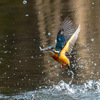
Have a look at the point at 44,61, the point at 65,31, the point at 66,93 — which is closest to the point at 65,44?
the point at 65,31

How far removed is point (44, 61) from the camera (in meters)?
6.95

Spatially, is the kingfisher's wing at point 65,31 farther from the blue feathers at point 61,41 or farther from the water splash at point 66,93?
the water splash at point 66,93

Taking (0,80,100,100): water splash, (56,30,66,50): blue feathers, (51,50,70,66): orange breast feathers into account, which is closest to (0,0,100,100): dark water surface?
(0,80,100,100): water splash

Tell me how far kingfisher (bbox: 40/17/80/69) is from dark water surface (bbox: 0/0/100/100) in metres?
0.63

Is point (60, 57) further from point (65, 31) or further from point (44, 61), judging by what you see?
point (44, 61)

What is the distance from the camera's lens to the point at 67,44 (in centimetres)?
480

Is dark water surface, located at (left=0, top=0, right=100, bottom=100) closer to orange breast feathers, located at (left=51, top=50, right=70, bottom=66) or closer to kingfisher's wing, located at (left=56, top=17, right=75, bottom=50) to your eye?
orange breast feathers, located at (left=51, top=50, right=70, bottom=66)

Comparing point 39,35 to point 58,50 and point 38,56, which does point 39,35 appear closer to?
point 38,56

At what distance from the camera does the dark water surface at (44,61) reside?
17.6ft

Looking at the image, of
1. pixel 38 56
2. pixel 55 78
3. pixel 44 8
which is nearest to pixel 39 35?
pixel 38 56

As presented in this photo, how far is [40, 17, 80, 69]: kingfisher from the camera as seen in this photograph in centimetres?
468

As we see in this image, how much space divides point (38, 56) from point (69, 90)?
2.15 meters

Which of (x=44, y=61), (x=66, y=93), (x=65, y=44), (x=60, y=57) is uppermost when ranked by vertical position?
(x=65, y=44)

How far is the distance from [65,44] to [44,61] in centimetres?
215
